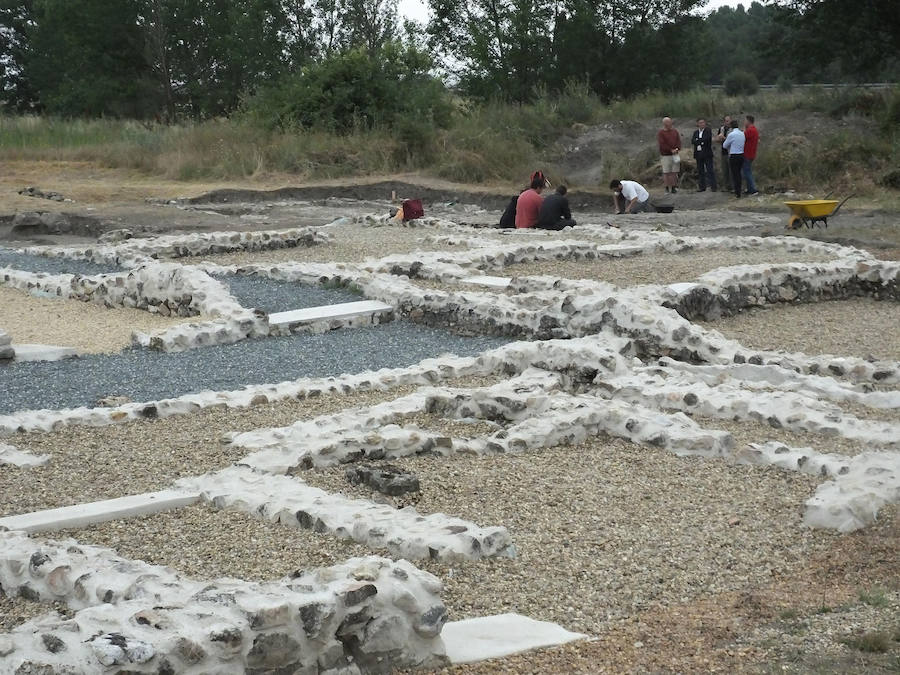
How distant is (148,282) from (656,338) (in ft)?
16.9

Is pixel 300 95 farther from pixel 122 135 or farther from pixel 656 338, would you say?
pixel 656 338

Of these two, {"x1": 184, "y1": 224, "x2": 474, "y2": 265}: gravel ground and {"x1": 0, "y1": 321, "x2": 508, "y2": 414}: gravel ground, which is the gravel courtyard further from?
{"x1": 184, "y1": 224, "x2": 474, "y2": 265}: gravel ground

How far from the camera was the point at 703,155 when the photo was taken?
920 inches

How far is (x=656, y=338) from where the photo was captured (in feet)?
31.2

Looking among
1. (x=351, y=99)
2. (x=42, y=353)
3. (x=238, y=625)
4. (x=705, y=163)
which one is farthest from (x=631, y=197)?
(x=238, y=625)

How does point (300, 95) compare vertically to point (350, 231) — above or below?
above

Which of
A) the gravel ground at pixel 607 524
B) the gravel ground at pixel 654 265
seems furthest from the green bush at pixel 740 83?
the gravel ground at pixel 607 524

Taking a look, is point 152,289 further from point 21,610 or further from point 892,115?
point 892,115

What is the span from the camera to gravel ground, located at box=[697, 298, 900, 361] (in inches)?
385

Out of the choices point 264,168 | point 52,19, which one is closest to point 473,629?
point 264,168

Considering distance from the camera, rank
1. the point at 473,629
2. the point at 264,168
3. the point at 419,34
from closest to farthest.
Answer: the point at 473,629, the point at 264,168, the point at 419,34

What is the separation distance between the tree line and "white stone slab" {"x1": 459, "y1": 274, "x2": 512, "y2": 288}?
52.7 ft

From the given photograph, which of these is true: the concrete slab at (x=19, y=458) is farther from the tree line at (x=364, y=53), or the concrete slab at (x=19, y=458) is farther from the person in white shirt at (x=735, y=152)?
the tree line at (x=364, y=53)

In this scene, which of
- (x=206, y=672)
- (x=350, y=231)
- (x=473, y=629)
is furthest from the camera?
(x=350, y=231)
